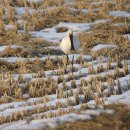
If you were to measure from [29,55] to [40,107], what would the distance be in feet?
11.0

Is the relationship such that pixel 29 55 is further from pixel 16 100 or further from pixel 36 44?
pixel 16 100

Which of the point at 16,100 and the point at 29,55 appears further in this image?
the point at 29,55

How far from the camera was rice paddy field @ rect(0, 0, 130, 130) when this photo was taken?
6.04m

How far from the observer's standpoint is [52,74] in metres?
9.55

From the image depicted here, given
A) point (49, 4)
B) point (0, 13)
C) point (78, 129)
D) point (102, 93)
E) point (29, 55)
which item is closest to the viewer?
point (78, 129)

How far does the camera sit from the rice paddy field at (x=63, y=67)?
6037 millimetres

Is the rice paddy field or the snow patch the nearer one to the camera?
the rice paddy field

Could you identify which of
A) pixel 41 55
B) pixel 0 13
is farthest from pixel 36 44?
pixel 0 13

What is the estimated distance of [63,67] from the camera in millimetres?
9781

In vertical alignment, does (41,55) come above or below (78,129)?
below

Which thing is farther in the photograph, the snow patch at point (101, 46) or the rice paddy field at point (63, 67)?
the snow patch at point (101, 46)

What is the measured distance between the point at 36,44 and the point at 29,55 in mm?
879

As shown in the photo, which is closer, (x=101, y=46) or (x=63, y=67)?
(x=63, y=67)

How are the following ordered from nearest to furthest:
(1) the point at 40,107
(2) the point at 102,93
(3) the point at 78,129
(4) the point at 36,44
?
(3) the point at 78,129, (1) the point at 40,107, (2) the point at 102,93, (4) the point at 36,44
